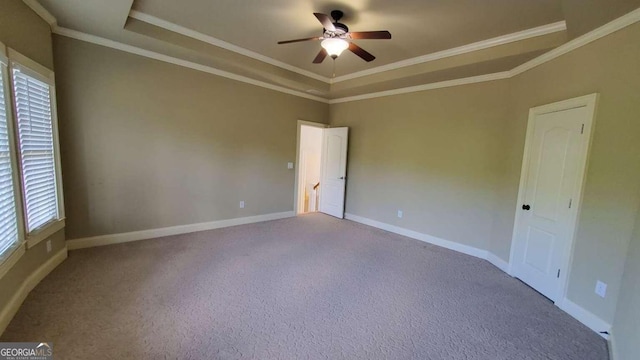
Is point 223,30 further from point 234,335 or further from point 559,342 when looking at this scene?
point 559,342

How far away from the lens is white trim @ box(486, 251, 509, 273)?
11.3 feet

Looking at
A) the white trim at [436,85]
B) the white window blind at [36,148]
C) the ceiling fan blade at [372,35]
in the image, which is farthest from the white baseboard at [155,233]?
the ceiling fan blade at [372,35]

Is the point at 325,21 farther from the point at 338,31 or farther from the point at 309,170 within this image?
the point at 309,170

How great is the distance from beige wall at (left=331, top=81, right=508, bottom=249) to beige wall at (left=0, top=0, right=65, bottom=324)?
181 inches

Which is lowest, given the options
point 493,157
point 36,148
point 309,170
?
point 309,170

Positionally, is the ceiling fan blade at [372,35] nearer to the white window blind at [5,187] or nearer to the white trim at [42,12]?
the white window blind at [5,187]

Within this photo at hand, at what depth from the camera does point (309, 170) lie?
8.34 metres

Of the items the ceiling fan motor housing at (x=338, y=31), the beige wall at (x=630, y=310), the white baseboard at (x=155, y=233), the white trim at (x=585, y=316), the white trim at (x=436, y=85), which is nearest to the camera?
the beige wall at (x=630, y=310)

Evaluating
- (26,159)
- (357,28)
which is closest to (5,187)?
(26,159)

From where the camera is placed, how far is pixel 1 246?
6.26 ft

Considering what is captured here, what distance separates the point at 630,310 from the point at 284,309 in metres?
2.58

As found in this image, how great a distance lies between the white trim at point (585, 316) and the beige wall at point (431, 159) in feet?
4.26

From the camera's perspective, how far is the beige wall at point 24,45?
2.04 meters

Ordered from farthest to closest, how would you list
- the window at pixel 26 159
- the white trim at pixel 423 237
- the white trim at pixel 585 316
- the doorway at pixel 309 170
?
the doorway at pixel 309 170, the white trim at pixel 423 237, the white trim at pixel 585 316, the window at pixel 26 159
